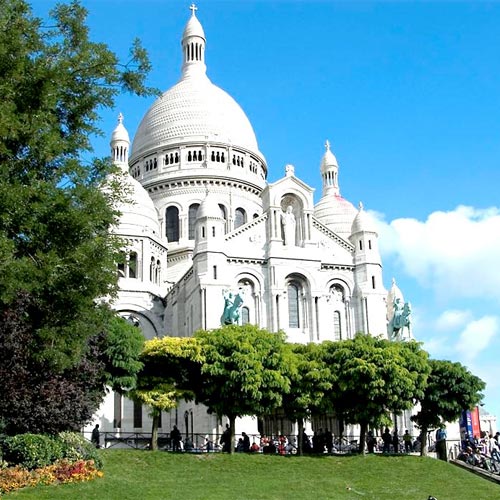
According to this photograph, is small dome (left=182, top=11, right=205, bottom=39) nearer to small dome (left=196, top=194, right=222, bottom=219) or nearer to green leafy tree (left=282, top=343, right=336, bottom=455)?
small dome (left=196, top=194, right=222, bottom=219)

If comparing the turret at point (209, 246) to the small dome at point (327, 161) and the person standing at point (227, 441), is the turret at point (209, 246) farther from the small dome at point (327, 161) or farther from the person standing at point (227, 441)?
the small dome at point (327, 161)

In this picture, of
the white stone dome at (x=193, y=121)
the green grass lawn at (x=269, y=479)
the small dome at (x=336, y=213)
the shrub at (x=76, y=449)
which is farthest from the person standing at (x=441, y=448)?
the white stone dome at (x=193, y=121)

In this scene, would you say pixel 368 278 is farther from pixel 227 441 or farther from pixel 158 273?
pixel 227 441

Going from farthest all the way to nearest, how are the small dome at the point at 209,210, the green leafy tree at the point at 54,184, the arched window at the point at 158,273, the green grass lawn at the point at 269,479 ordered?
1. the arched window at the point at 158,273
2. the small dome at the point at 209,210
3. the green grass lawn at the point at 269,479
4. the green leafy tree at the point at 54,184

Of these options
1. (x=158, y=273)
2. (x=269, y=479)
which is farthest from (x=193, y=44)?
(x=269, y=479)

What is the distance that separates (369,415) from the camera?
4353cm

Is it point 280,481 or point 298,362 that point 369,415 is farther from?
point 280,481

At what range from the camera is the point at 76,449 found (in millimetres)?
32625

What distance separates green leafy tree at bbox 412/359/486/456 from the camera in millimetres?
45938

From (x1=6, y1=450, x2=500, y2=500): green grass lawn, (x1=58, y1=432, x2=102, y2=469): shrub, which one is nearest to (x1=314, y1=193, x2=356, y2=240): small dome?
(x1=6, y1=450, x2=500, y2=500): green grass lawn

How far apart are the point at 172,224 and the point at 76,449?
147 ft

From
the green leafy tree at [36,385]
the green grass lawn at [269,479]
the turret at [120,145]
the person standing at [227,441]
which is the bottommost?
the green grass lawn at [269,479]

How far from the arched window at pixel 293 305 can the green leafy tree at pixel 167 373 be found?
50.5ft

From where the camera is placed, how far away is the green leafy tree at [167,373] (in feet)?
141
